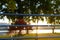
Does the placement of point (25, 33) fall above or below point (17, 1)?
below

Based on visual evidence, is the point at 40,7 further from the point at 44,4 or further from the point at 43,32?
the point at 43,32

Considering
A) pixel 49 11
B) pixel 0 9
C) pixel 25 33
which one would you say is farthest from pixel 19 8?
pixel 25 33

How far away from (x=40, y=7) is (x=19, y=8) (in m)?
0.69

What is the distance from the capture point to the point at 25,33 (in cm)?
394

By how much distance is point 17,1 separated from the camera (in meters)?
5.70

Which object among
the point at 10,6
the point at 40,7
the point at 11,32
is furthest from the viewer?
the point at 40,7

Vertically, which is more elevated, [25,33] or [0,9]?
[0,9]

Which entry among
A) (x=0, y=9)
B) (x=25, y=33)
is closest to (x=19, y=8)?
(x=0, y=9)

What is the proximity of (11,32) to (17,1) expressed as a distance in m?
2.07

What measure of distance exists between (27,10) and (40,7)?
0.46 meters

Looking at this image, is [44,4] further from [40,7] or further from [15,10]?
[15,10]

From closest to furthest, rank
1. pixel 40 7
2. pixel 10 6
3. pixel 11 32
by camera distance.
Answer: pixel 11 32 < pixel 10 6 < pixel 40 7

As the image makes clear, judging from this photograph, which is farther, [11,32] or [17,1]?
[17,1]

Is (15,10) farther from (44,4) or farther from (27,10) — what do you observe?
(44,4)
